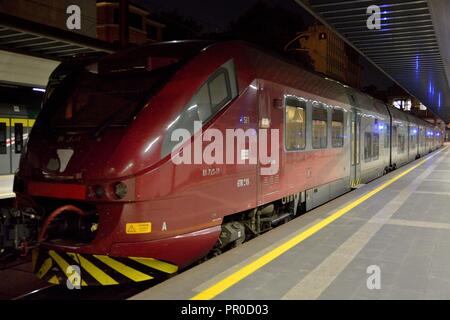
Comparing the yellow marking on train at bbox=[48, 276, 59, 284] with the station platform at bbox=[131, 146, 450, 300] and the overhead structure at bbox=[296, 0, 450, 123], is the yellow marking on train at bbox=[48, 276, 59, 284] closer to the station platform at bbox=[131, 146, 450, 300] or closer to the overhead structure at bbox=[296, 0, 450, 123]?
the station platform at bbox=[131, 146, 450, 300]

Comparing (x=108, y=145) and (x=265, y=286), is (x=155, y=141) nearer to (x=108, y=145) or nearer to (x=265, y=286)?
(x=108, y=145)

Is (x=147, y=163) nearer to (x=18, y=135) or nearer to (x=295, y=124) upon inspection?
(x=295, y=124)

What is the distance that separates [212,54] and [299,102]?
8.83ft

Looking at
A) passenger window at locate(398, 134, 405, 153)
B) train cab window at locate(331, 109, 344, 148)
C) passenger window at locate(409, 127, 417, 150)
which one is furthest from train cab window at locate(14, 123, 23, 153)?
passenger window at locate(409, 127, 417, 150)

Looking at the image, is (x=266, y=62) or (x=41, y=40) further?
(x=41, y=40)

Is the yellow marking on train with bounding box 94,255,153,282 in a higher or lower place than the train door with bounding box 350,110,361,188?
lower

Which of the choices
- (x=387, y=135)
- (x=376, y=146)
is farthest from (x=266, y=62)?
(x=387, y=135)

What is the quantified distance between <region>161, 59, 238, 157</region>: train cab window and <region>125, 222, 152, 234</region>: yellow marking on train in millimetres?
708

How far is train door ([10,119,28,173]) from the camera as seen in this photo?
1166cm

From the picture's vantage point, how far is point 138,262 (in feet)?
15.2

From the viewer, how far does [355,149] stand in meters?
11.7

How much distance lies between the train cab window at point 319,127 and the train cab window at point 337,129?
0.54m

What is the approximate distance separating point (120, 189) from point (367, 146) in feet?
33.6
